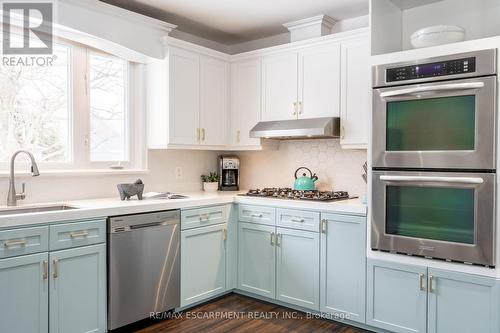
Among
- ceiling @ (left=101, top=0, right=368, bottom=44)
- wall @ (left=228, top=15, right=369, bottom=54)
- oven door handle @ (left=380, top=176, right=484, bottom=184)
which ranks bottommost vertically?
oven door handle @ (left=380, top=176, right=484, bottom=184)

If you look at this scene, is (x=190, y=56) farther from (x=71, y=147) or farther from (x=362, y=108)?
(x=362, y=108)

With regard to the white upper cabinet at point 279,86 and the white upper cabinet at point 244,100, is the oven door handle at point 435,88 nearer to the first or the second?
the white upper cabinet at point 279,86

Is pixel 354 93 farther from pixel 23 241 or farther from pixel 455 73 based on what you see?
pixel 23 241

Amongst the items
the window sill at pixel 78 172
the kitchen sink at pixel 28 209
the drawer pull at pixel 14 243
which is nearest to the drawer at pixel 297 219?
the window sill at pixel 78 172

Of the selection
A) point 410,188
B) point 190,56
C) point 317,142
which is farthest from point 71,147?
point 410,188

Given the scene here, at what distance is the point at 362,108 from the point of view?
3240mm

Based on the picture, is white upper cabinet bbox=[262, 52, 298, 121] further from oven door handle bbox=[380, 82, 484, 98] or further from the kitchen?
oven door handle bbox=[380, 82, 484, 98]

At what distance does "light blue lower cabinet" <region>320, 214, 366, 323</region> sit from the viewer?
287 centimetres

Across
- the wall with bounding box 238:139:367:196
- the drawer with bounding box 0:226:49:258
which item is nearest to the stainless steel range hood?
the wall with bounding box 238:139:367:196

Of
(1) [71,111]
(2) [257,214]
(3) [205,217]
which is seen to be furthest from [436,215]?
(1) [71,111]

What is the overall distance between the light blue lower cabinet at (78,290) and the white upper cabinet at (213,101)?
62.4 inches

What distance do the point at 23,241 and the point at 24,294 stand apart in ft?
0.97

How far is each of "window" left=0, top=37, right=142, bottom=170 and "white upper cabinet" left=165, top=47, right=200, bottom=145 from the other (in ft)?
1.32

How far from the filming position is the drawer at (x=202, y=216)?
3.18m
